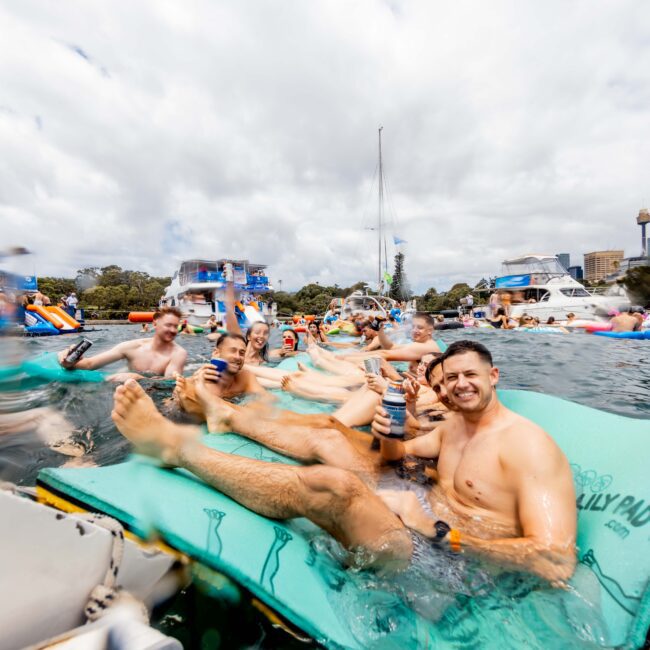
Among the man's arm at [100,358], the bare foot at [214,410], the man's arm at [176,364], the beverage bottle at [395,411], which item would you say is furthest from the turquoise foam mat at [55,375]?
the beverage bottle at [395,411]

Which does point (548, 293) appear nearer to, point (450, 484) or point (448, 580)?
point (450, 484)

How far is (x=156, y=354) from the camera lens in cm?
513

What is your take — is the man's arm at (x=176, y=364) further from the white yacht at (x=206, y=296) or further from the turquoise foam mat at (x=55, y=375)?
the white yacht at (x=206, y=296)

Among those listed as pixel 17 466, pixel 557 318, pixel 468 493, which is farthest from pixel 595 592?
pixel 557 318

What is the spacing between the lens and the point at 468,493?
196cm

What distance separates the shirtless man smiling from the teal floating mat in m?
0.11

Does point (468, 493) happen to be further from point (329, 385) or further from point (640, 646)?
point (329, 385)

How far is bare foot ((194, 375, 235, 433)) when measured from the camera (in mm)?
3098

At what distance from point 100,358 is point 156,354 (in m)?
0.69

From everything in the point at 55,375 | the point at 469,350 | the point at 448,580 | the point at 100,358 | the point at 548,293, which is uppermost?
the point at 548,293

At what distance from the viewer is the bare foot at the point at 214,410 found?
3098mm

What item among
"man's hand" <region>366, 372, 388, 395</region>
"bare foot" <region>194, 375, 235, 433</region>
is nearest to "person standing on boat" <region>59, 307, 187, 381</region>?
"bare foot" <region>194, 375, 235, 433</region>

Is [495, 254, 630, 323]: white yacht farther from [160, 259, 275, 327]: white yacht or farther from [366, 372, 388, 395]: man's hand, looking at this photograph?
[366, 372, 388, 395]: man's hand

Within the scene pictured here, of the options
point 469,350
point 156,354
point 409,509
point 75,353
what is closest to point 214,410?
point 409,509
